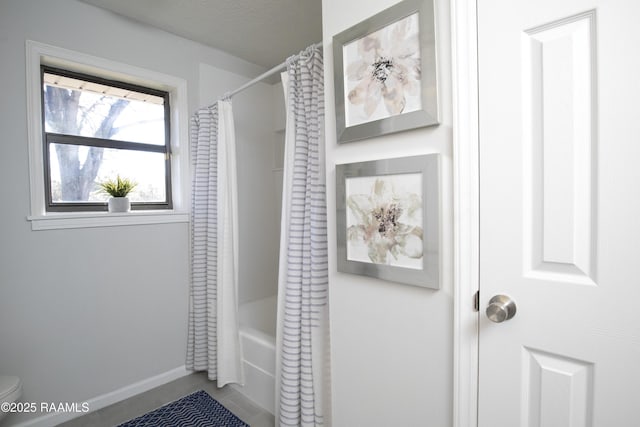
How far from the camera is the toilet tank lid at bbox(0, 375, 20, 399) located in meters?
1.50

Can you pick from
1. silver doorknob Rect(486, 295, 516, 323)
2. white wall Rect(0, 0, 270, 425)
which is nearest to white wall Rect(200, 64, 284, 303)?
white wall Rect(0, 0, 270, 425)

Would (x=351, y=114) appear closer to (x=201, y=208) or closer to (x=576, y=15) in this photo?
(x=576, y=15)

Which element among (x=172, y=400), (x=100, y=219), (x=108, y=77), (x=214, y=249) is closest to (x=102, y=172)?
(x=100, y=219)

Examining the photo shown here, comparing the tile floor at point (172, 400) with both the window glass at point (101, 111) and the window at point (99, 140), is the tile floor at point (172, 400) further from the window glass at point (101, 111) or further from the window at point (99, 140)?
the window glass at point (101, 111)

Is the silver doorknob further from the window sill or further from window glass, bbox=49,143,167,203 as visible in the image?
window glass, bbox=49,143,167,203

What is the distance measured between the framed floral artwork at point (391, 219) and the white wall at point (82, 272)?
170 cm

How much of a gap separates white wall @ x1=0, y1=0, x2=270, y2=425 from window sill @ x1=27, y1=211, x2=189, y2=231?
41 mm

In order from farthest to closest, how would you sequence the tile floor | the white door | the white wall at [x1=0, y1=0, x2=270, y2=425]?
the tile floor < the white wall at [x1=0, y1=0, x2=270, y2=425] < the white door

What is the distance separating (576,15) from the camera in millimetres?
740

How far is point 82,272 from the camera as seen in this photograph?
6.53ft

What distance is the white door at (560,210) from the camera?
70cm

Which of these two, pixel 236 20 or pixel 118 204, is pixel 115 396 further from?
pixel 236 20

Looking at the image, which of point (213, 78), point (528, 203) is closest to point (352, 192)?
point (528, 203)

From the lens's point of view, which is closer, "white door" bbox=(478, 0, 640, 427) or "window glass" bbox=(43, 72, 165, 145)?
"white door" bbox=(478, 0, 640, 427)
